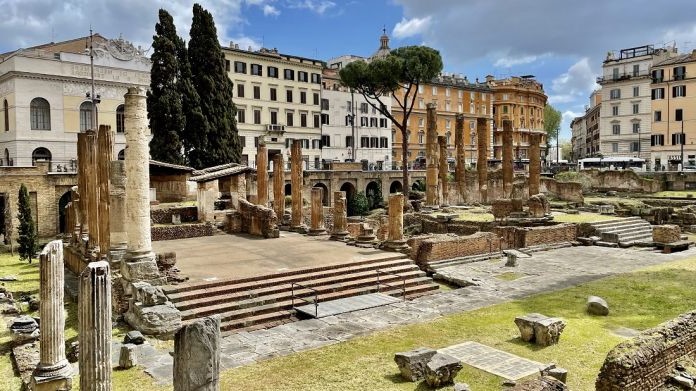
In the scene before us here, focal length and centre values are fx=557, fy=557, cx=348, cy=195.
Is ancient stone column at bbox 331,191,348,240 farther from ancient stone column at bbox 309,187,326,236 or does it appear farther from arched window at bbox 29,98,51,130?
arched window at bbox 29,98,51,130

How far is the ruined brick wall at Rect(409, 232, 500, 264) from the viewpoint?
64.7 ft

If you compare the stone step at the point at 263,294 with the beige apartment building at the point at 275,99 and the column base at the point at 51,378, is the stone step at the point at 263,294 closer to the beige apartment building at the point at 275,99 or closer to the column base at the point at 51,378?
the column base at the point at 51,378

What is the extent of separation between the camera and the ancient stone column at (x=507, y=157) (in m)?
37.2

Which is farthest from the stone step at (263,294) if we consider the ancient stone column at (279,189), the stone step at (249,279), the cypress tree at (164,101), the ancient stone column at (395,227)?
the cypress tree at (164,101)

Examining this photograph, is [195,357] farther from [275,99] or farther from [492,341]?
[275,99]

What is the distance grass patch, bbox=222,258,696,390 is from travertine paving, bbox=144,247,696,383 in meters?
0.49

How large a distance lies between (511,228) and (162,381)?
692 inches

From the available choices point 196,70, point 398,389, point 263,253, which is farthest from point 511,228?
point 196,70

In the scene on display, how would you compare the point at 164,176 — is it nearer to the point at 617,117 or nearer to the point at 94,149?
the point at 94,149

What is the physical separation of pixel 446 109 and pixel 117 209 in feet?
202

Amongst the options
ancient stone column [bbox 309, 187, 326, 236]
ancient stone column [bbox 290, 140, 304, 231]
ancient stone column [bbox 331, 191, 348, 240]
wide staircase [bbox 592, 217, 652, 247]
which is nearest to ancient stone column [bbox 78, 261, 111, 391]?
ancient stone column [bbox 331, 191, 348, 240]

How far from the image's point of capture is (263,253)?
1856 cm

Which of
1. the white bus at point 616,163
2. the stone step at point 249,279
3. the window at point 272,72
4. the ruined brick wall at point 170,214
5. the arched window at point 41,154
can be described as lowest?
the stone step at point 249,279

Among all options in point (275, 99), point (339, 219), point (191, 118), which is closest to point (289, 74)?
point (275, 99)
